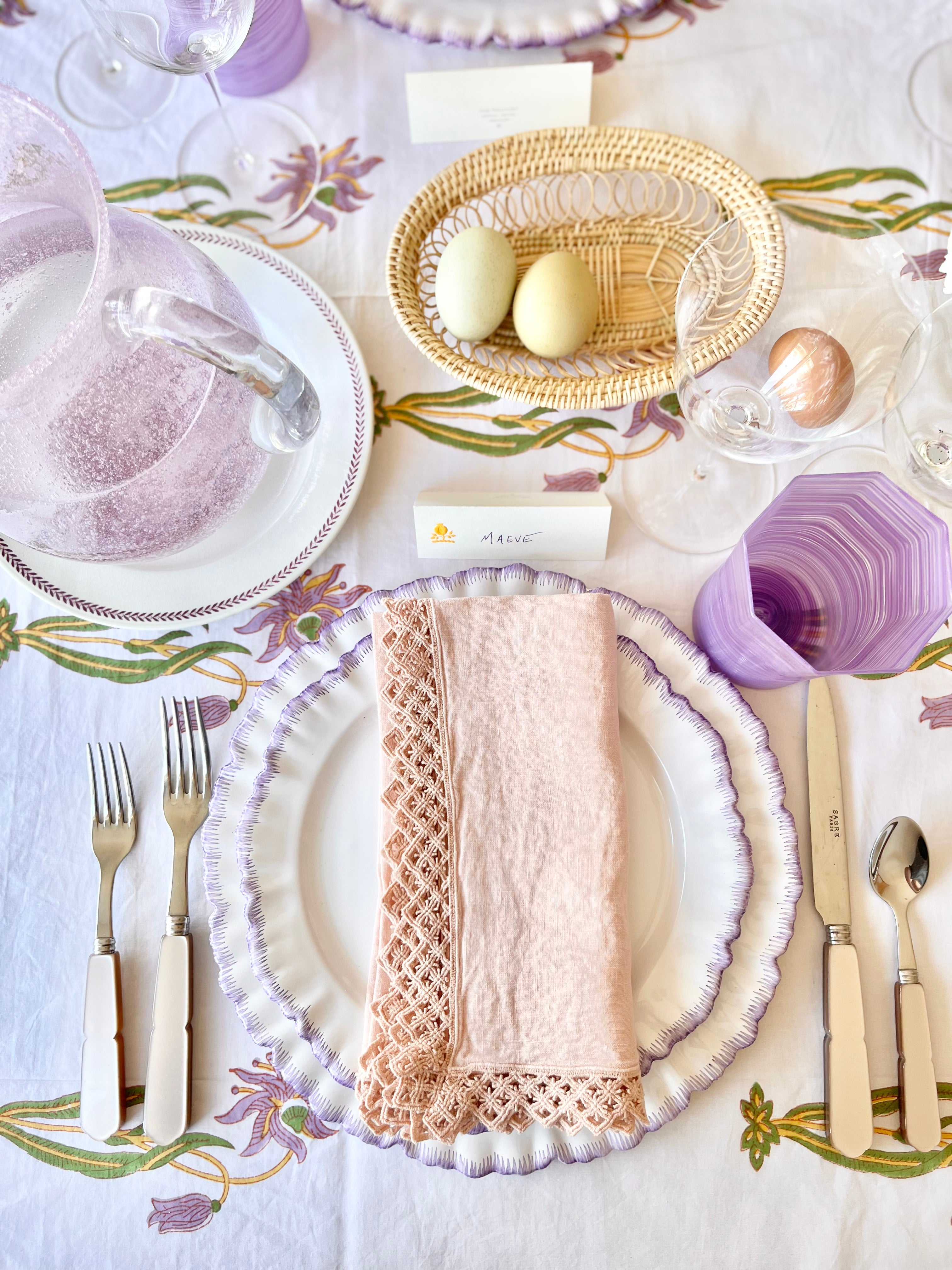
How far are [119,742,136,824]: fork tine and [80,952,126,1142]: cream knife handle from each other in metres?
0.08

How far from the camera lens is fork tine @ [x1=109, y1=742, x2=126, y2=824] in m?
0.53

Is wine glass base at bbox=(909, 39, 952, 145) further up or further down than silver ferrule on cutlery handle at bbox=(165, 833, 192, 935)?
further up

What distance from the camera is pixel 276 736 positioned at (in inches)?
19.5

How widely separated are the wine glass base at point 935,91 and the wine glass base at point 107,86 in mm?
571

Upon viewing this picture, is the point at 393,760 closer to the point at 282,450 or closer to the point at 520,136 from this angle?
the point at 282,450

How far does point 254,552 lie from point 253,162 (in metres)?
0.32

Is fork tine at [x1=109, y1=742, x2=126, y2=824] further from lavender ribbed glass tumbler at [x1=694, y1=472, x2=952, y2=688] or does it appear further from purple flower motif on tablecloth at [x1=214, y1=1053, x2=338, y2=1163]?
lavender ribbed glass tumbler at [x1=694, y1=472, x2=952, y2=688]

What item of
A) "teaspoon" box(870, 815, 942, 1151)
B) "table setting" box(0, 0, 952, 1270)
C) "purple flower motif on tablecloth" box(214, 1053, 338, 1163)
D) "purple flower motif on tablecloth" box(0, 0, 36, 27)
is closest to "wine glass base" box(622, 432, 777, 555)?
"table setting" box(0, 0, 952, 1270)

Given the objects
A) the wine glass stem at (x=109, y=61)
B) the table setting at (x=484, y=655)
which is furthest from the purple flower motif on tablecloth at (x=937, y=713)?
A: the wine glass stem at (x=109, y=61)

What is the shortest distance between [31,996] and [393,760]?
0.97 ft

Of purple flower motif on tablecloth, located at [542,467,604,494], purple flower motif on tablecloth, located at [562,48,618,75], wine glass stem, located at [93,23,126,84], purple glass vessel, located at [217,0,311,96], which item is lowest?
purple flower motif on tablecloth, located at [542,467,604,494]

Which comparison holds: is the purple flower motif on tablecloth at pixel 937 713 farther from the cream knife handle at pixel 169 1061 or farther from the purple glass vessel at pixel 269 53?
the purple glass vessel at pixel 269 53

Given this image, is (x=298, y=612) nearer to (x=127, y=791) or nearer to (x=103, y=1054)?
(x=127, y=791)

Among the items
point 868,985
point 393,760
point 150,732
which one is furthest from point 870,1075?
point 150,732
